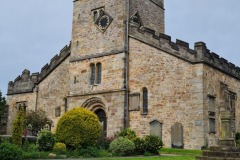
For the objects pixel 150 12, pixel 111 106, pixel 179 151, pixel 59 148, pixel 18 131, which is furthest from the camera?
pixel 150 12

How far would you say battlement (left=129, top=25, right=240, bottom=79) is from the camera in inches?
957

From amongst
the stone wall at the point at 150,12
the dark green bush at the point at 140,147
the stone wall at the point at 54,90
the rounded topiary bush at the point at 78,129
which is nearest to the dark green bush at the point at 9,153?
the rounded topiary bush at the point at 78,129

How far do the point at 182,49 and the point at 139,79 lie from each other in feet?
13.7

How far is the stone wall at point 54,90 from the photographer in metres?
31.8

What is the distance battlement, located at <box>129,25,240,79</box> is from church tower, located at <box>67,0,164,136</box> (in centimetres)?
132

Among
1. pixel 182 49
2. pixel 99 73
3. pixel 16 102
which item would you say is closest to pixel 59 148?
pixel 99 73

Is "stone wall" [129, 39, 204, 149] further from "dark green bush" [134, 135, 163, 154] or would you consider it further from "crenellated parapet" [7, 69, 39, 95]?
"crenellated parapet" [7, 69, 39, 95]

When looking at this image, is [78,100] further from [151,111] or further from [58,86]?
[151,111]

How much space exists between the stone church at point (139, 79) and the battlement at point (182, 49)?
72 millimetres

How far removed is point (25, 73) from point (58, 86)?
553cm

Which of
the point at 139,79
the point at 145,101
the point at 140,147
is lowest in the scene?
the point at 140,147

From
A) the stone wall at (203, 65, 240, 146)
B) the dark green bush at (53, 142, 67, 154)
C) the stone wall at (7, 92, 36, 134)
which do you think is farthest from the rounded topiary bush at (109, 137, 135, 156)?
the stone wall at (7, 92, 36, 134)

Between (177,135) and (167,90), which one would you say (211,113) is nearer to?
(177,135)

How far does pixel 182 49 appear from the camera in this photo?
81.4 feet
